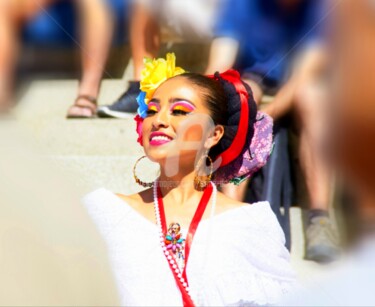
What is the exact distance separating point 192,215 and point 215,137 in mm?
87

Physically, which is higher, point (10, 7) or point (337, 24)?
point (10, 7)

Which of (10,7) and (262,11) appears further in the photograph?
(10,7)

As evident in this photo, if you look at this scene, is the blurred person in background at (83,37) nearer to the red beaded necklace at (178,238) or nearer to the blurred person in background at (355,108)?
the red beaded necklace at (178,238)

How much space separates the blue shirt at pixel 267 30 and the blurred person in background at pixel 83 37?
165 mm

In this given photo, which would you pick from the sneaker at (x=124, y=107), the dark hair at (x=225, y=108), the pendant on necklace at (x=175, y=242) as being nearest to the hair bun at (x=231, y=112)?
the dark hair at (x=225, y=108)

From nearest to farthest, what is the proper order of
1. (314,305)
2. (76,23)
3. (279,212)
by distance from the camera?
(314,305) < (76,23) < (279,212)

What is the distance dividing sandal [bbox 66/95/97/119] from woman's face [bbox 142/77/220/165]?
30 cm

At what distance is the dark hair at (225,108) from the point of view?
2.29 ft

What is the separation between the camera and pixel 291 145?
0.94 metres

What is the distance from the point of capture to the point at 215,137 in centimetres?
70

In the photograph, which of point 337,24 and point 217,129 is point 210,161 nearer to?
point 217,129

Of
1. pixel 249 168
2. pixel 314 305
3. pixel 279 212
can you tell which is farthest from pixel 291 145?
pixel 314 305

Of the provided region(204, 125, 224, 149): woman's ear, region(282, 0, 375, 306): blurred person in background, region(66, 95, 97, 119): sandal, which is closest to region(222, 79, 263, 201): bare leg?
region(204, 125, 224, 149): woman's ear

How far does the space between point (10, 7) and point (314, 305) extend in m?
0.49
